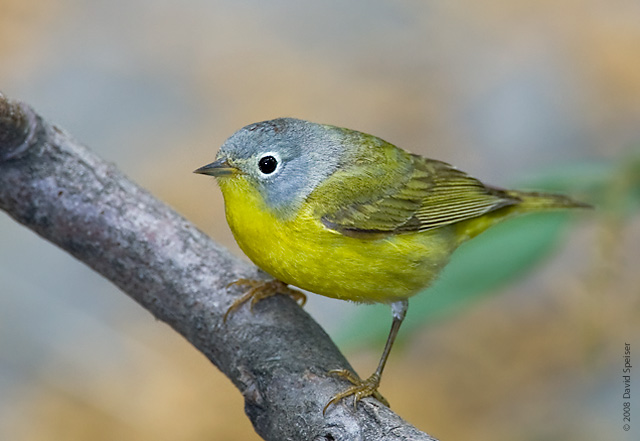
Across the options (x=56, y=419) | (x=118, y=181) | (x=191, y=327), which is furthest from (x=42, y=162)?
(x=56, y=419)

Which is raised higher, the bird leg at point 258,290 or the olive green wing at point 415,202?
the olive green wing at point 415,202

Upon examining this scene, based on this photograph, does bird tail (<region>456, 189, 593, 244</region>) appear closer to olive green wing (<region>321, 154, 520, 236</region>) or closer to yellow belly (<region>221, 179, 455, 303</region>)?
olive green wing (<region>321, 154, 520, 236</region>)

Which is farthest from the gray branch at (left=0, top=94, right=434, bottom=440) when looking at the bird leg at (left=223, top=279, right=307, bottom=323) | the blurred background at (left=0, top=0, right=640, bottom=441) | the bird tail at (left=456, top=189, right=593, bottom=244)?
the bird tail at (left=456, top=189, right=593, bottom=244)

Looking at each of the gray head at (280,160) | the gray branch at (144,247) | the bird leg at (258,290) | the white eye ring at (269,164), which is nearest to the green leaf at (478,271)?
the gray branch at (144,247)

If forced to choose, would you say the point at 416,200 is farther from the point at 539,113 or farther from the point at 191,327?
the point at 539,113

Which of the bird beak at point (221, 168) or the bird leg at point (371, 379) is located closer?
the bird leg at point (371, 379)

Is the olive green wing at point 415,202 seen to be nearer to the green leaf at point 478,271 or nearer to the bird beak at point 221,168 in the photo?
the green leaf at point 478,271

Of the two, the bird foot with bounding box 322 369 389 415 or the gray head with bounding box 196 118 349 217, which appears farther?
the gray head with bounding box 196 118 349 217
